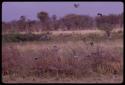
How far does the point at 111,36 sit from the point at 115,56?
7.33ft

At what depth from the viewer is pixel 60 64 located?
6.22m

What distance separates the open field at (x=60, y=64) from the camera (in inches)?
235

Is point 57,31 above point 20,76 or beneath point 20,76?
above

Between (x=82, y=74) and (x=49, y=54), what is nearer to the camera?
(x=82, y=74)

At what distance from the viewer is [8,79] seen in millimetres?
5875

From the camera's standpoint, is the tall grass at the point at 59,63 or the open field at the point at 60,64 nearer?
the open field at the point at 60,64

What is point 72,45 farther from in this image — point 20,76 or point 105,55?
point 20,76

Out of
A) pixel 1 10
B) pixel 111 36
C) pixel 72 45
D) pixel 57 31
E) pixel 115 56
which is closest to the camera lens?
pixel 1 10

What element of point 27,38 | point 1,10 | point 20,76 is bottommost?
point 20,76

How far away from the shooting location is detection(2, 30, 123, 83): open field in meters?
5.98

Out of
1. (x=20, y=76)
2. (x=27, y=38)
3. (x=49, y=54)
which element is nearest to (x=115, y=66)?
(x=49, y=54)

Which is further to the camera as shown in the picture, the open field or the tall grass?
the tall grass

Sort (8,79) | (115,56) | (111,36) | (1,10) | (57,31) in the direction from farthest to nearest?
(111,36)
(57,31)
(115,56)
(8,79)
(1,10)

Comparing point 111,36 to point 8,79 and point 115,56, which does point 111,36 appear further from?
point 8,79
